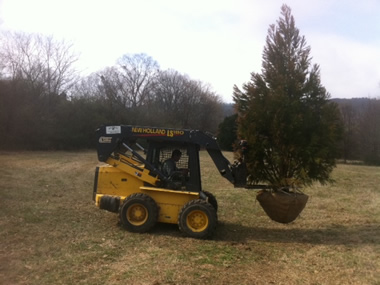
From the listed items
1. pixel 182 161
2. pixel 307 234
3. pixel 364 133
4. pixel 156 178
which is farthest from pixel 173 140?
pixel 364 133

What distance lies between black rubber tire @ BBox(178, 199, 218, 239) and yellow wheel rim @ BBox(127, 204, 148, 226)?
78 centimetres

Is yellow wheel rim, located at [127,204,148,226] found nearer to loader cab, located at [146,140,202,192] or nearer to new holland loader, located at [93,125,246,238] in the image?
new holland loader, located at [93,125,246,238]

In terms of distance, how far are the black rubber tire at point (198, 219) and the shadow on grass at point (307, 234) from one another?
374 millimetres

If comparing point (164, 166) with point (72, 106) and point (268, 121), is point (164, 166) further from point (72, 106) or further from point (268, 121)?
point (72, 106)

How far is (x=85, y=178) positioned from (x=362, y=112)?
133 feet

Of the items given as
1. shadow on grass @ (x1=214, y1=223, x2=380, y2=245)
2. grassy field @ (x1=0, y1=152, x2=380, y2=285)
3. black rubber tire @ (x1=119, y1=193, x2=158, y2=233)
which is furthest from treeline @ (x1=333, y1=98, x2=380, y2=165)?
black rubber tire @ (x1=119, y1=193, x2=158, y2=233)

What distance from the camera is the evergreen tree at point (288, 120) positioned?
7.64 meters

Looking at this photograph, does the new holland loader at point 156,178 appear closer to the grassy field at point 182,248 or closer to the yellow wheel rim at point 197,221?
the yellow wheel rim at point 197,221

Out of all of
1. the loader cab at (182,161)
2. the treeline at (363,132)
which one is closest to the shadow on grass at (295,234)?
the loader cab at (182,161)

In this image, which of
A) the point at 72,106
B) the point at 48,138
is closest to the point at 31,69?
the point at 72,106

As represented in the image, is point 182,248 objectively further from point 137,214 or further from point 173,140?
point 173,140

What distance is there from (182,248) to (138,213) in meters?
1.51

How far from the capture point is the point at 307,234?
8.14 metres

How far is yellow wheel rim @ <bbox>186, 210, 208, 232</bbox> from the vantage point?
749 centimetres
